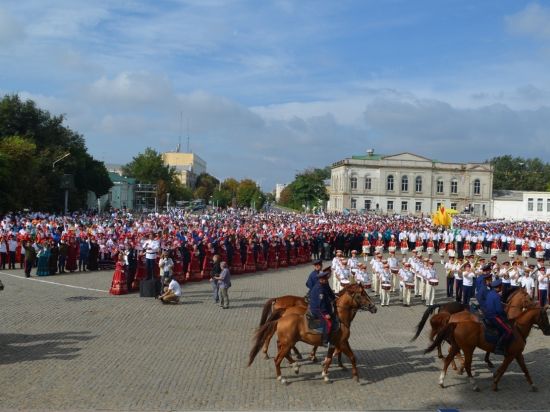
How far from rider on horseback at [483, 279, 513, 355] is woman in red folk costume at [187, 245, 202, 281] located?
15.7 m

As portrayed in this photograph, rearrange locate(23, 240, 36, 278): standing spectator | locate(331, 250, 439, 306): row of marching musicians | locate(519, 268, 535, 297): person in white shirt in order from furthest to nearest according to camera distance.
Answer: locate(23, 240, 36, 278): standing spectator → locate(331, 250, 439, 306): row of marching musicians → locate(519, 268, 535, 297): person in white shirt

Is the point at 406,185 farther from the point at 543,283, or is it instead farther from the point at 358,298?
the point at 358,298

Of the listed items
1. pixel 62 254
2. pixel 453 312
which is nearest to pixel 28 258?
pixel 62 254

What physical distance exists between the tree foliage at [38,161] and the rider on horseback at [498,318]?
141ft

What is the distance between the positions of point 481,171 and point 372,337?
89427 mm

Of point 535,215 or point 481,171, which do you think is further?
point 481,171

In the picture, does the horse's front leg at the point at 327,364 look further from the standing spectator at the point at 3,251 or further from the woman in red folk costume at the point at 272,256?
the standing spectator at the point at 3,251

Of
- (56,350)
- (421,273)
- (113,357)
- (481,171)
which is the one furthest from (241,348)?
(481,171)

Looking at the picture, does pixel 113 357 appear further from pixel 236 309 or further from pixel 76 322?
pixel 236 309

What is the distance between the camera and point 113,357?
1301 cm

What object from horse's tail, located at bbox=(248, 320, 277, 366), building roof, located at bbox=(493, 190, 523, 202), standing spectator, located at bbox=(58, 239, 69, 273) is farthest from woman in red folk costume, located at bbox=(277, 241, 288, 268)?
building roof, located at bbox=(493, 190, 523, 202)

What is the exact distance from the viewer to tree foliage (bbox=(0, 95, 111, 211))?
49906mm

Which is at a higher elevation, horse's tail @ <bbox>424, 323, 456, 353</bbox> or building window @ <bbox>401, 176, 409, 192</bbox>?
building window @ <bbox>401, 176, 409, 192</bbox>

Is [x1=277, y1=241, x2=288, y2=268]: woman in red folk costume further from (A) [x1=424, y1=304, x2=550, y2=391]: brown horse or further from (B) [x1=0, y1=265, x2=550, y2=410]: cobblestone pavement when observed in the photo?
(A) [x1=424, y1=304, x2=550, y2=391]: brown horse
